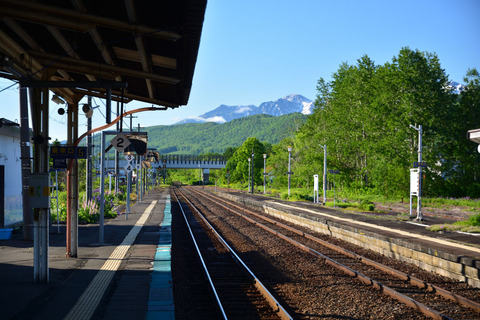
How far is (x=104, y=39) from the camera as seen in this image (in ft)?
29.0

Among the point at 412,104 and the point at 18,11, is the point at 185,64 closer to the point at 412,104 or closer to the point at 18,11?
the point at 18,11

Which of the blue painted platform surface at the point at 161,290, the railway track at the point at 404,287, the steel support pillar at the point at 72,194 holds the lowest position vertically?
the railway track at the point at 404,287

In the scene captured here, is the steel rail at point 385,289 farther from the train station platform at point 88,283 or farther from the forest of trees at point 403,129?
the forest of trees at point 403,129

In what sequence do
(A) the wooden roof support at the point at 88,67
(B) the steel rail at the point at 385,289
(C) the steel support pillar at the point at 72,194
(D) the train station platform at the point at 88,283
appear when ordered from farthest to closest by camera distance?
(C) the steel support pillar at the point at 72,194 < (A) the wooden roof support at the point at 88,67 < (B) the steel rail at the point at 385,289 < (D) the train station platform at the point at 88,283

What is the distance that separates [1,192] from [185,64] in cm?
1303

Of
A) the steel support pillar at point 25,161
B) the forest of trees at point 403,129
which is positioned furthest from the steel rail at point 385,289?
the forest of trees at point 403,129

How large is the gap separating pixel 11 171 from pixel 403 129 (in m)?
35.6

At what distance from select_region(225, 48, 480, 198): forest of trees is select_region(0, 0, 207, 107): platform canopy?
36.6 meters

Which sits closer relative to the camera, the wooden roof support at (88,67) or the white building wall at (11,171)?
the wooden roof support at (88,67)

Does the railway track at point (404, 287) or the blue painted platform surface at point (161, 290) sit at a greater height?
the blue painted platform surface at point (161, 290)

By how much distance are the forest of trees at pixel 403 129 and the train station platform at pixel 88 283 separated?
34.6m

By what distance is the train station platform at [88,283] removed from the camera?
24.7 feet

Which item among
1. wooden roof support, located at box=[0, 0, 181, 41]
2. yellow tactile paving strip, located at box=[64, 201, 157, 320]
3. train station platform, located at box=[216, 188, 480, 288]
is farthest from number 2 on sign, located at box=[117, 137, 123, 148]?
train station platform, located at box=[216, 188, 480, 288]

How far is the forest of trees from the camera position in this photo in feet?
147
